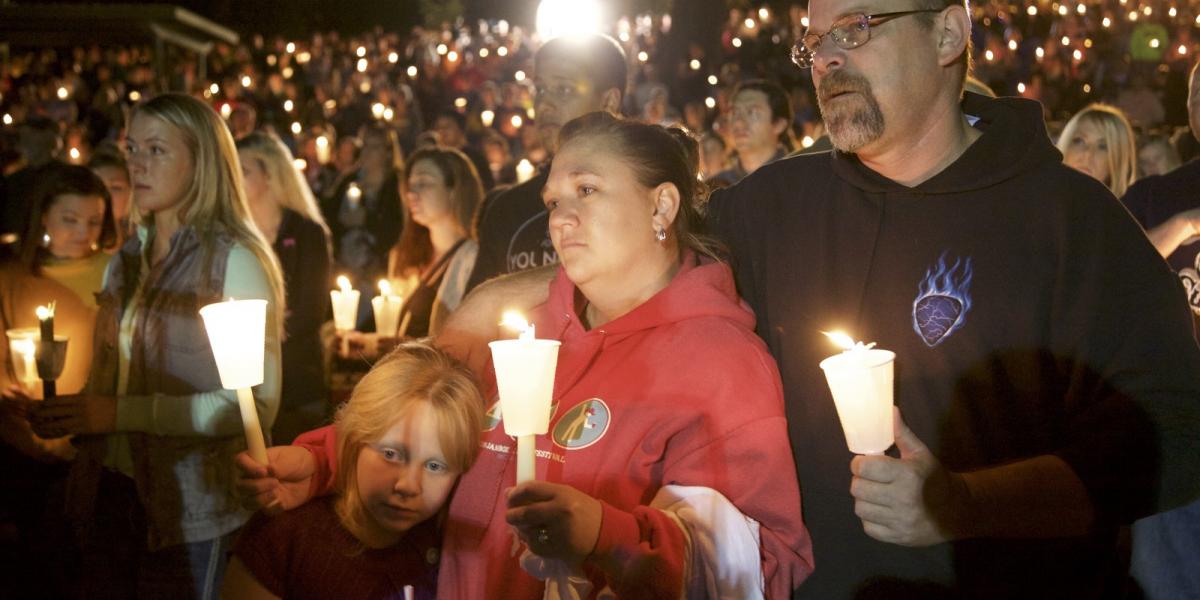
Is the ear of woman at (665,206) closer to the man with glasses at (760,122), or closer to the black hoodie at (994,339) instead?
the black hoodie at (994,339)

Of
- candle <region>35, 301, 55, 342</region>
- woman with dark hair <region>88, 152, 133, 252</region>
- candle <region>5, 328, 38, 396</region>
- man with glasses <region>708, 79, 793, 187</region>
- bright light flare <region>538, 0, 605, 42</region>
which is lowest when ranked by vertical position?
candle <region>5, 328, 38, 396</region>

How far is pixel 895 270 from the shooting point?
246 cm

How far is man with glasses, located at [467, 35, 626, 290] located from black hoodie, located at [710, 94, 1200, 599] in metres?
1.82

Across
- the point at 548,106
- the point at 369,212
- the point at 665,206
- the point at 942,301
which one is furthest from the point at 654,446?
the point at 369,212

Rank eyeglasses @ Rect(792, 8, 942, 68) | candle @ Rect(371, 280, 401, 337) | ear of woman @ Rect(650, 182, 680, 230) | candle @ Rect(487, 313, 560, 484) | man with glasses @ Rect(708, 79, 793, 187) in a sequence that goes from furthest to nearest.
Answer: man with glasses @ Rect(708, 79, 793, 187) → candle @ Rect(371, 280, 401, 337) → ear of woman @ Rect(650, 182, 680, 230) → eyeglasses @ Rect(792, 8, 942, 68) → candle @ Rect(487, 313, 560, 484)

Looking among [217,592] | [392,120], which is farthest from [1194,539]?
[392,120]

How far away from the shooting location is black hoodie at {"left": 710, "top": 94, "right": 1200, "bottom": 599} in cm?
222

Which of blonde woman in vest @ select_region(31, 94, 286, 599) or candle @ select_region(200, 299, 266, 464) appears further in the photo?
blonde woman in vest @ select_region(31, 94, 286, 599)

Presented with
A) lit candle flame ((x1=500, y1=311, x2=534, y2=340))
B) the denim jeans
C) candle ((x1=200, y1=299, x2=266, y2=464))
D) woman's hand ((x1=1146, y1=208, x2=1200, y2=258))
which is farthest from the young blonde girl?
woman's hand ((x1=1146, y1=208, x2=1200, y2=258))

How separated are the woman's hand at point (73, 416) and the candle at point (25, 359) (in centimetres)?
37

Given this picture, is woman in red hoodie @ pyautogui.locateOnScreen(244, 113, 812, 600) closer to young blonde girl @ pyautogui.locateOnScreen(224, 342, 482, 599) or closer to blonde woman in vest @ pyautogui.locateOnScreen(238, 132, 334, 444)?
young blonde girl @ pyautogui.locateOnScreen(224, 342, 482, 599)

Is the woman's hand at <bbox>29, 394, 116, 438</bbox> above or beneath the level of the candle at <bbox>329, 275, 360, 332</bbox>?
beneath

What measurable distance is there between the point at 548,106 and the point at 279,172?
235 centimetres

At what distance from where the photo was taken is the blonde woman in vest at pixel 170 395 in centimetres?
345
